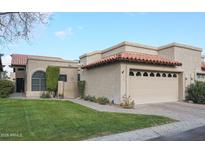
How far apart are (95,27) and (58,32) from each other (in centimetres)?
301

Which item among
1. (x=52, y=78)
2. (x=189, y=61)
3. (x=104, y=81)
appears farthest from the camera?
(x=52, y=78)

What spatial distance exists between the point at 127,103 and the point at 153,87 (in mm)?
3154

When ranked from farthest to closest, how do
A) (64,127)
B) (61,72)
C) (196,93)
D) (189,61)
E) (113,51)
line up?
(61,72), (113,51), (189,61), (196,93), (64,127)

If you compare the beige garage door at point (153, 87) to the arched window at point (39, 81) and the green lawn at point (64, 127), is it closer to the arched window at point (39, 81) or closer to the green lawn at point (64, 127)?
the green lawn at point (64, 127)

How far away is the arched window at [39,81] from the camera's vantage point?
2056 centimetres

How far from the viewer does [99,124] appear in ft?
26.9

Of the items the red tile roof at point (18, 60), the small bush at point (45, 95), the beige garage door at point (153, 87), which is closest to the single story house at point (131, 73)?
the beige garage door at point (153, 87)

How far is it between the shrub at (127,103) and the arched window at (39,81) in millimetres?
9895

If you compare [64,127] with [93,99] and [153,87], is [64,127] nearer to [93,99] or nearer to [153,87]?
[153,87]

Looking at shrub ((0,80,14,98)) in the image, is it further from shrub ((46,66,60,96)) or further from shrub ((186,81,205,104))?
shrub ((186,81,205,104))

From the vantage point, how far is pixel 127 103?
1312 cm

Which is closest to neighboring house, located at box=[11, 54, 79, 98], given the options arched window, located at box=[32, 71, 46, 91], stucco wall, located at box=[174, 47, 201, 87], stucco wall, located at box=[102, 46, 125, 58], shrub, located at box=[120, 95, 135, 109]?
arched window, located at box=[32, 71, 46, 91]

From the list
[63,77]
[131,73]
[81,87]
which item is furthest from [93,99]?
[63,77]
